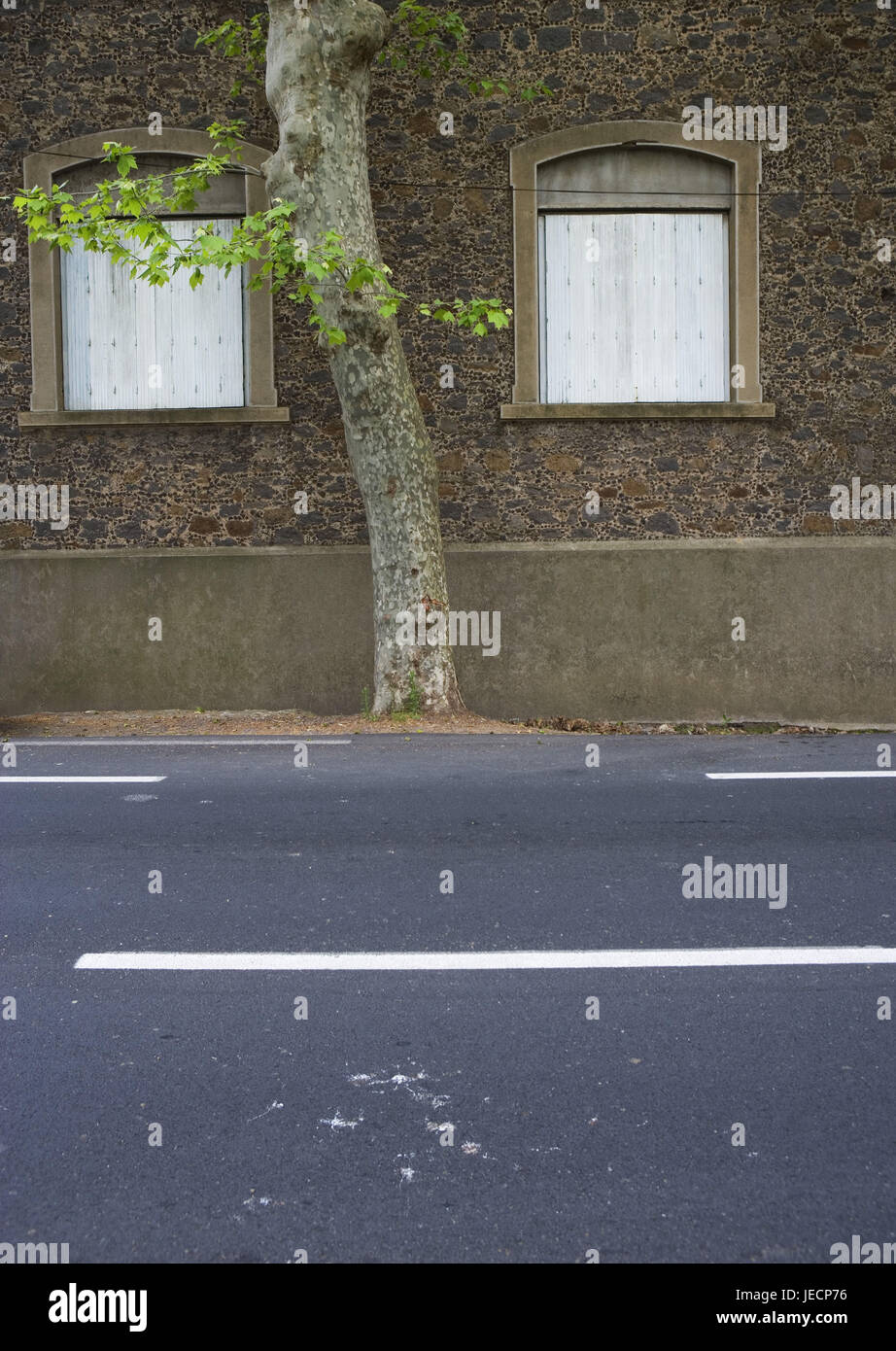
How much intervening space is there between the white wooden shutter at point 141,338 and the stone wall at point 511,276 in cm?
56

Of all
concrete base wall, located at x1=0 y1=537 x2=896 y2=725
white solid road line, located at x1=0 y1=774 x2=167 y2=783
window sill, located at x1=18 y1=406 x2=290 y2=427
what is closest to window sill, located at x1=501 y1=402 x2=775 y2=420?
concrete base wall, located at x1=0 y1=537 x2=896 y2=725

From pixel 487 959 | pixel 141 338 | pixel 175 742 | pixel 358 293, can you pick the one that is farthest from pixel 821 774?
pixel 141 338

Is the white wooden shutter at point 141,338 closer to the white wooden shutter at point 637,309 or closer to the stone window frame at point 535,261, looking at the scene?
the stone window frame at point 535,261

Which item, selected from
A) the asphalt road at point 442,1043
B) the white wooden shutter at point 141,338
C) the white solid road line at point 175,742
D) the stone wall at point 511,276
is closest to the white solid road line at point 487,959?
the asphalt road at point 442,1043

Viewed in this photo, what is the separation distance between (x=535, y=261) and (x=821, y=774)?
7026 millimetres

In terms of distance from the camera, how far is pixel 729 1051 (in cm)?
385

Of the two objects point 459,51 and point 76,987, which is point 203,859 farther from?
point 459,51

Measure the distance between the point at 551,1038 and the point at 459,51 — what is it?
11.6m

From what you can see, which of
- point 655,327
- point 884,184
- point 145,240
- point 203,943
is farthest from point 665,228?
point 203,943

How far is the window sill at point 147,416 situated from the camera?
43.5 ft

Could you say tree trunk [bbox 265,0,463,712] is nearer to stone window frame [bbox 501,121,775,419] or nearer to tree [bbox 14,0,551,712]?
tree [bbox 14,0,551,712]

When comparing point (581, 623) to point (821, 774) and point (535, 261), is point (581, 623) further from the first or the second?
point (821, 774)

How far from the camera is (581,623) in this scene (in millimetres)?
13125

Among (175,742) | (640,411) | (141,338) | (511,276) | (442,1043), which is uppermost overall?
(511,276)
